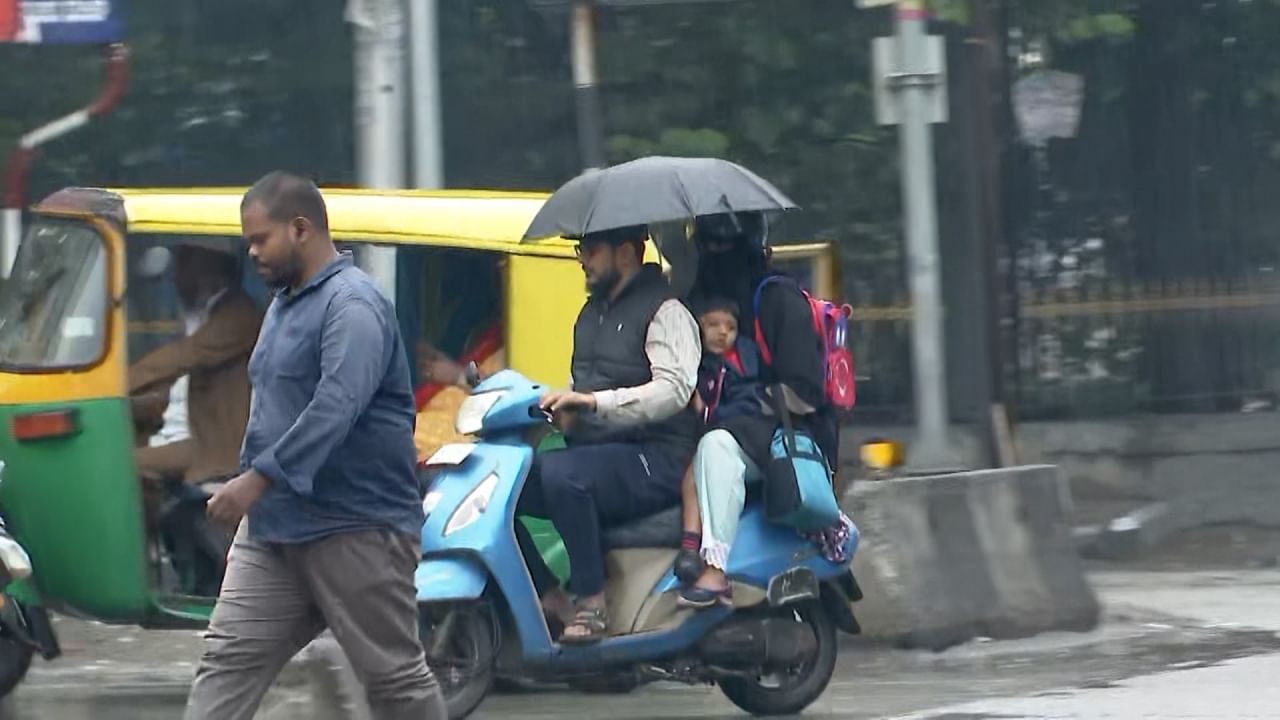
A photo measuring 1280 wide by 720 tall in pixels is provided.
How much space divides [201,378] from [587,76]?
2.99 meters

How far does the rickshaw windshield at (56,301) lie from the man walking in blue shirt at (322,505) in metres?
2.33

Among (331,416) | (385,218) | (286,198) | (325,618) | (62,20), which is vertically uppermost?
(62,20)

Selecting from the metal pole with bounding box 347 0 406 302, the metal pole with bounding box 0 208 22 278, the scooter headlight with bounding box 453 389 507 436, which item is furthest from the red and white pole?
the scooter headlight with bounding box 453 389 507 436

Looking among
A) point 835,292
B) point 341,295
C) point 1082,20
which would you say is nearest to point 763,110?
point 1082,20

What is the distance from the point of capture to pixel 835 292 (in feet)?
32.8

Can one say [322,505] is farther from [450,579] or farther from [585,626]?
[585,626]

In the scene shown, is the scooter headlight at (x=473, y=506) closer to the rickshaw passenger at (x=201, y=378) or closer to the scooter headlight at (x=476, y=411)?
the scooter headlight at (x=476, y=411)

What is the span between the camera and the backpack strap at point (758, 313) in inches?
324

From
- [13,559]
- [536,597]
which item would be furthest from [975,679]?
[13,559]

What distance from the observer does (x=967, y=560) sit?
1020cm

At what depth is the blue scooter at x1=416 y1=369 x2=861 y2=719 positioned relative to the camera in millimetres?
7914

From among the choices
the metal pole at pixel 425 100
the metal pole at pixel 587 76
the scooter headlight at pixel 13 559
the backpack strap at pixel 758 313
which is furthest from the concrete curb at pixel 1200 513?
the scooter headlight at pixel 13 559

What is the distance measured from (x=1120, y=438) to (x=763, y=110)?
2.79 m

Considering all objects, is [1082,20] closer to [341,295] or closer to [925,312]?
[925,312]
